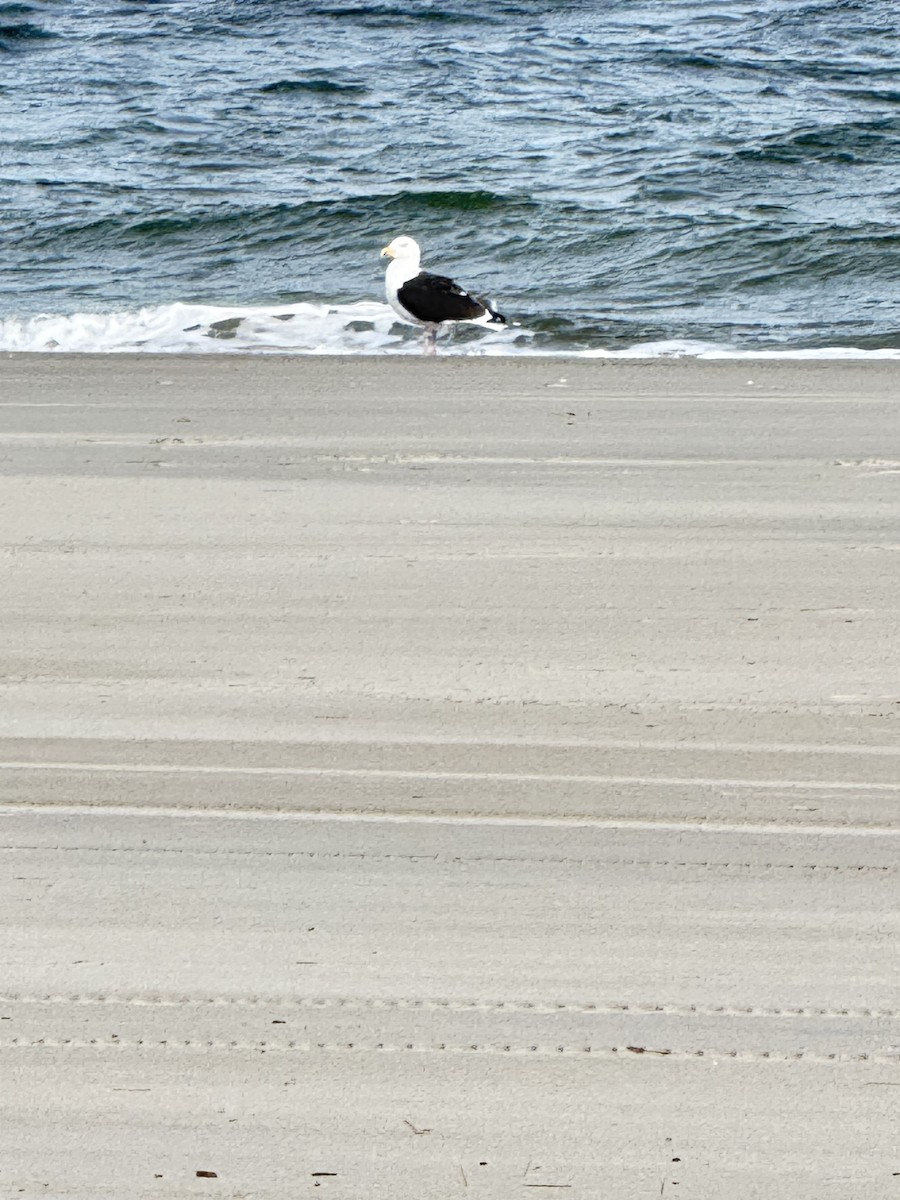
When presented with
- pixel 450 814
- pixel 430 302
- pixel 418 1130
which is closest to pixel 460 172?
pixel 430 302

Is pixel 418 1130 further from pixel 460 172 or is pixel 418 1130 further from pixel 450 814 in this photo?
pixel 460 172

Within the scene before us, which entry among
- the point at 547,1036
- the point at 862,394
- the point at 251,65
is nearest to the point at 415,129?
the point at 251,65

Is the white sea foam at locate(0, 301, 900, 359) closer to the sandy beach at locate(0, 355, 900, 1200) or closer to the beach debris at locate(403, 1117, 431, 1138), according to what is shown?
the sandy beach at locate(0, 355, 900, 1200)

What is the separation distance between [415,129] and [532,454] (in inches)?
365

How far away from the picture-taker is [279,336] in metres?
8.06

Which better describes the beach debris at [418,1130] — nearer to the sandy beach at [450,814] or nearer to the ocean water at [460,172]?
the sandy beach at [450,814]

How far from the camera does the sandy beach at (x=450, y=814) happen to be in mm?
2367

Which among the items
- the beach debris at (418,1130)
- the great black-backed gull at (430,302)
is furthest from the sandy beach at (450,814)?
the great black-backed gull at (430,302)

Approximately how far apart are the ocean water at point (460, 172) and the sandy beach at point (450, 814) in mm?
3200

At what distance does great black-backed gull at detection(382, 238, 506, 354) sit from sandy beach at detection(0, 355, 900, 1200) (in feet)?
7.84

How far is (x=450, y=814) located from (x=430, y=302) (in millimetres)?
4894

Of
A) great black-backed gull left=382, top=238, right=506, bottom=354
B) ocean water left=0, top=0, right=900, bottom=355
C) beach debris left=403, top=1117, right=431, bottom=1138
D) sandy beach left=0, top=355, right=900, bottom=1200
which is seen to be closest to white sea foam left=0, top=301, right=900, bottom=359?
ocean water left=0, top=0, right=900, bottom=355

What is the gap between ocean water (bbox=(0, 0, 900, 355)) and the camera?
866 cm

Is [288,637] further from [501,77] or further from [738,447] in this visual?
[501,77]
